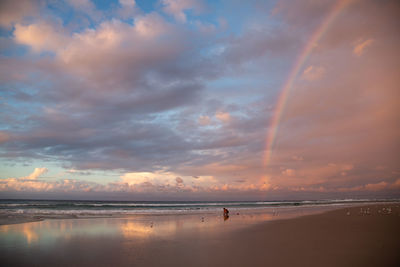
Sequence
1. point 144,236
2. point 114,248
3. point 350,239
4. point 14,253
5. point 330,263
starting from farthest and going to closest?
point 144,236 → point 350,239 → point 114,248 → point 14,253 → point 330,263

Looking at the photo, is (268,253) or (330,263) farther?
(268,253)

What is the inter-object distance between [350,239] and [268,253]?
6.28 metres

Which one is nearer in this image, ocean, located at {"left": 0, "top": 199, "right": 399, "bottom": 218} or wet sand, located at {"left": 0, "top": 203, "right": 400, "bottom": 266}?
wet sand, located at {"left": 0, "top": 203, "right": 400, "bottom": 266}

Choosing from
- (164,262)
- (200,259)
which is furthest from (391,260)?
(164,262)

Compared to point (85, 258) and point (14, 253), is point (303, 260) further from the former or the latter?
point (14, 253)

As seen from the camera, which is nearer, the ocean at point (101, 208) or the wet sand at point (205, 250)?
the wet sand at point (205, 250)

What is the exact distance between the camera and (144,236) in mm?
16438

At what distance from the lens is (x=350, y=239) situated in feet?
49.9

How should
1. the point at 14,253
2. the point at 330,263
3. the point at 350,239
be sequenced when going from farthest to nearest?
the point at 350,239 → the point at 14,253 → the point at 330,263

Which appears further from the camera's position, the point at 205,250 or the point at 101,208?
the point at 101,208

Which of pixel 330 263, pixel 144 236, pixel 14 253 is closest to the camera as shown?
pixel 330 263

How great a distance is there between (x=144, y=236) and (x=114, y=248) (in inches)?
141

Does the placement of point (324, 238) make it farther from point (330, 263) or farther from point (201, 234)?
point (201, 234)

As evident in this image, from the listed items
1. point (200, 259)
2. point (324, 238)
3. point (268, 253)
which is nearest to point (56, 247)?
point (200, 259)
